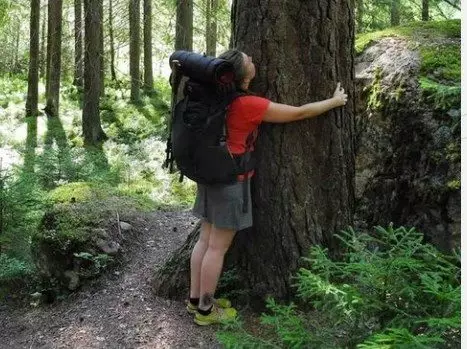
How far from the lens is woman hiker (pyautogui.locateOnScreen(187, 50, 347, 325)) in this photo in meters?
3.92

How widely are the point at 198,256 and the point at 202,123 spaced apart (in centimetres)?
120

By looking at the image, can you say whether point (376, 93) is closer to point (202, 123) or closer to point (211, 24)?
point (202, 123)

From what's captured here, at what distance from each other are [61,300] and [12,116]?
17.3 metres

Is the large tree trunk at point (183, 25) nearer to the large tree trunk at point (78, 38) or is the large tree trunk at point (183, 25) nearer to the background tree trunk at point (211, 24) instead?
the background tree trunk at point (211, 24)

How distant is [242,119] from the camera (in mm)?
3951

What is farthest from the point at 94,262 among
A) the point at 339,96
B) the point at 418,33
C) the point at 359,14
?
the point at 359,14

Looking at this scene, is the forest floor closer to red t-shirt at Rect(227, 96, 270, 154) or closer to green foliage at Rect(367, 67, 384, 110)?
red t-shirt at Rect(227, 96, 270, 154)

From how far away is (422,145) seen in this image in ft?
16.5

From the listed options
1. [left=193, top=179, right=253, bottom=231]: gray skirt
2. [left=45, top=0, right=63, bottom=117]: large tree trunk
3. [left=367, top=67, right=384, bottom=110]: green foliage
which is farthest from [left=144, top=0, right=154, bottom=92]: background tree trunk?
[left=193, top=179, right=253, bottom=231]: gray skirt

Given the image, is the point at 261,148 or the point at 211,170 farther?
the point at 261,148

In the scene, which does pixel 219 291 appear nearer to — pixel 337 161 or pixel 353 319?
pixel 337 161

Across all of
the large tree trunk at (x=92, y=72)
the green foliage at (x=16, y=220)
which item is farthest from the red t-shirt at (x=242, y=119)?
the large tree trunk at (x=92, y=72)

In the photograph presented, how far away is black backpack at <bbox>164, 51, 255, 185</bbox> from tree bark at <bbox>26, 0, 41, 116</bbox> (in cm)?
1619

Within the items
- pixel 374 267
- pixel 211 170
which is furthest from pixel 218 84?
pixel 374 267
